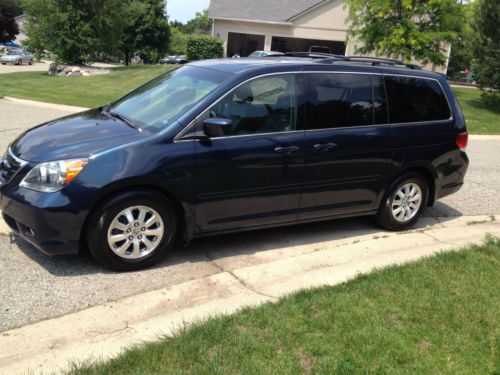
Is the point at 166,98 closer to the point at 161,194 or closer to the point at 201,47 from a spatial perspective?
the point at 161,194

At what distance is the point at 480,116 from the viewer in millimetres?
20141

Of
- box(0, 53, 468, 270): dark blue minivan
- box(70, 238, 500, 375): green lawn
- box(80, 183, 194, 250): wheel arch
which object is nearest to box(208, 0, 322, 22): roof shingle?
box(0, 53, 468, 270): dark blue minivan

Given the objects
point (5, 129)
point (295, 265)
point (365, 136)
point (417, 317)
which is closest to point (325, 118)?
point (365, 136)

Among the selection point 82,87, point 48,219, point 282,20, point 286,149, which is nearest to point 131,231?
point 48,219

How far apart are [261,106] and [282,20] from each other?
113 feet

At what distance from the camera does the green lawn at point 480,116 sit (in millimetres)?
16894

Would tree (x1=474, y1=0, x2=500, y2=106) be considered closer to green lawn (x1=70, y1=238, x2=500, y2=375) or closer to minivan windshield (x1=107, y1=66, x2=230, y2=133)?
minivan windshield (x1=107, y1=66, x2=230, y2=133)

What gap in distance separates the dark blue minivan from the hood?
0.05 ft

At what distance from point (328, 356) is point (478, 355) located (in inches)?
40.3

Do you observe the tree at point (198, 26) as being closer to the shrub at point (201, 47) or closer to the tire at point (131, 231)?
the shrub at point (201, 47)

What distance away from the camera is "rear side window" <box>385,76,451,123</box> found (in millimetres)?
5902

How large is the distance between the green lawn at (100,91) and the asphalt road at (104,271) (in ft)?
36.8

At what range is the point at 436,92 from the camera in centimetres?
627

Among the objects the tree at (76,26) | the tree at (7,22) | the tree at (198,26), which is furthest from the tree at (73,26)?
the tree at (198,26)
